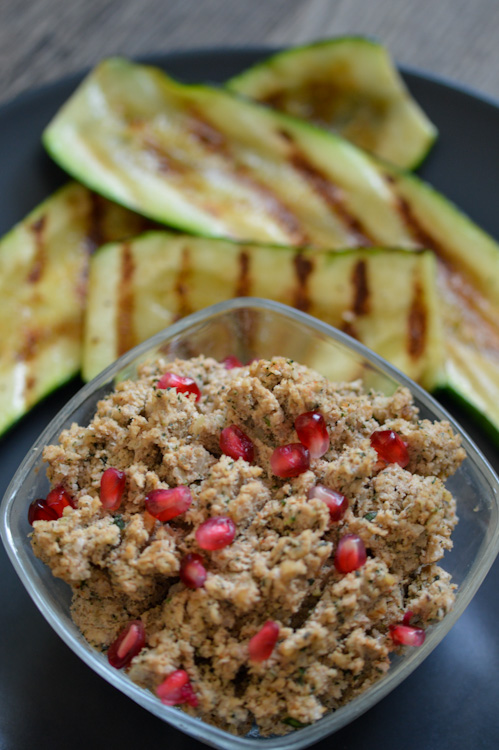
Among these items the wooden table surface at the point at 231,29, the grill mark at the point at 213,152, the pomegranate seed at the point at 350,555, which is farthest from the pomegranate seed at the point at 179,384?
the wooden table surface at the point at 231,29

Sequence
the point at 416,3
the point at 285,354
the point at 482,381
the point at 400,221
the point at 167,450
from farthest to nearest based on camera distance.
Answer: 1. the point at 416,3
2. the point at 400,221
3. the point at 482,381
4. the point at 285,354
5. the point at 167,450


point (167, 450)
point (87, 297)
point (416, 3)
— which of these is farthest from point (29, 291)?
point (416, 3)

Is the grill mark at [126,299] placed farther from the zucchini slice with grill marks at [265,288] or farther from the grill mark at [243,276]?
the grill mark at [243,276]

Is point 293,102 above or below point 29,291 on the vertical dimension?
above

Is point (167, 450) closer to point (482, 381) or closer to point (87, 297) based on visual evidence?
point (87, 297)

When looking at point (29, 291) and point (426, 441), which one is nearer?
point (426, 441)

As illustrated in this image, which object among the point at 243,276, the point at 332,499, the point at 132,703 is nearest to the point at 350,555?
the point at 332,499
